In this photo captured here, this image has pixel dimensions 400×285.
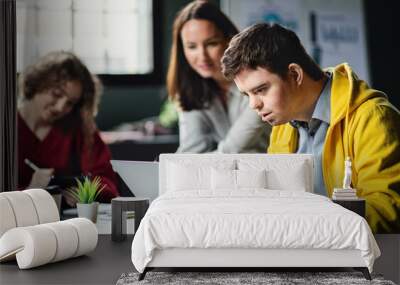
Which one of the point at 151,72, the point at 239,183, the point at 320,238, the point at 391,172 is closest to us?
the point at 320,238

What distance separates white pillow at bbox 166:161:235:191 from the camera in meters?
6.61

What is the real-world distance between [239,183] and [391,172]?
1625 millimetres

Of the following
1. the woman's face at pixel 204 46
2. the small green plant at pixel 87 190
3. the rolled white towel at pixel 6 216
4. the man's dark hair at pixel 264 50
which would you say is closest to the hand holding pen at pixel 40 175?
the small green plant at pixel 87 190

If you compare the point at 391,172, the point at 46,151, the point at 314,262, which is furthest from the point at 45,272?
the point at 391,172

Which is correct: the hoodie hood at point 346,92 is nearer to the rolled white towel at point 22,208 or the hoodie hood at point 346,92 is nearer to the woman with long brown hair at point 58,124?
the woman with long brown hair at point 58,124

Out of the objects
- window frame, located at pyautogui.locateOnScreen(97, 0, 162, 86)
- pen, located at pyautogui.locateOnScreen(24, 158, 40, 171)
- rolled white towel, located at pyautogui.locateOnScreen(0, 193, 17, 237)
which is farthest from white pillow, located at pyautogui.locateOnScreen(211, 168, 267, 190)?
pen, located at pyautogui.locateOnScreen(24, 158, 40, 171)

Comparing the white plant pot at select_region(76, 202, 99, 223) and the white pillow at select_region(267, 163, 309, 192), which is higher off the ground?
the white pillow at select_region(267, 163, 309, 192)

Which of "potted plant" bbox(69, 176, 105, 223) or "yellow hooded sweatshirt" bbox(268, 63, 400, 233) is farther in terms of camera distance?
"potted plant" bbox(69, 176, 105, 223)

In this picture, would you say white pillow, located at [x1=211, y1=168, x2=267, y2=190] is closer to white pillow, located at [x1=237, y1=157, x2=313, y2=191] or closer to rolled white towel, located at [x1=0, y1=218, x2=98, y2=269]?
white pillow, located at [x1=237, y1=157, x2=313, y2=191]

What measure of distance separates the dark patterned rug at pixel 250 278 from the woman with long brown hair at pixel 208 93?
7.76 feet

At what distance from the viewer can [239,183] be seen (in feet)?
21.4

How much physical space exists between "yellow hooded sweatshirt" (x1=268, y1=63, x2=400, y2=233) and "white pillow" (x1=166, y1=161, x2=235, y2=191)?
46.9 inches

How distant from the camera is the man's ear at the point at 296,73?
7.17 meters

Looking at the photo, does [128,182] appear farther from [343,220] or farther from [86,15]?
[343,220]
